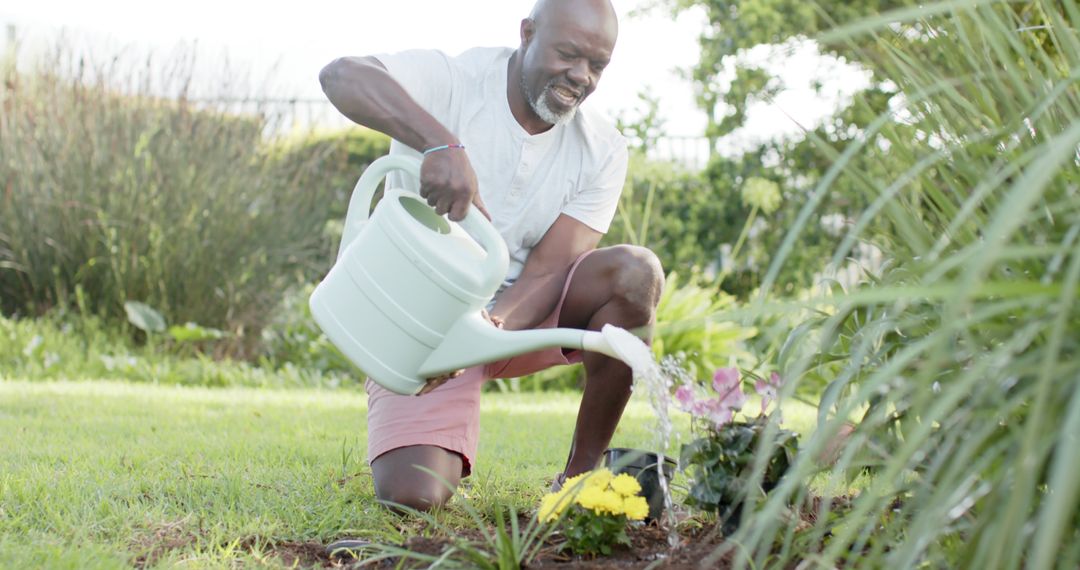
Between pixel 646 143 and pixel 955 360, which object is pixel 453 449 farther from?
pixel 646 143

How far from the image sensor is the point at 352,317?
2004 mm

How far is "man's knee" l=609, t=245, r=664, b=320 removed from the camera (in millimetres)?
2492

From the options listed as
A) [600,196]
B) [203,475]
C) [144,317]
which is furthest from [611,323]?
[144,317]

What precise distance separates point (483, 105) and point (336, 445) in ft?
3.68

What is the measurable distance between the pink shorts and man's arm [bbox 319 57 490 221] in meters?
0.53

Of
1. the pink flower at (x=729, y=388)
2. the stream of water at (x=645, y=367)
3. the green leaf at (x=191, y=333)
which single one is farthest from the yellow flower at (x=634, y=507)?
the green leaf at (x=191, y=333)

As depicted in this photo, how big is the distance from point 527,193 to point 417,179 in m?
0.69

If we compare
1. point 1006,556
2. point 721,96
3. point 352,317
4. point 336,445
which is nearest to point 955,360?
point 1006,556

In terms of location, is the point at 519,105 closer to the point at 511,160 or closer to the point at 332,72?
the point at 511,160

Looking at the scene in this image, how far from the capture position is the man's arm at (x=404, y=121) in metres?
1.97

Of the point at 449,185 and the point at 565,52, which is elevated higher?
the point at 565,52

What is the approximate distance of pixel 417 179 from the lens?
2080mm

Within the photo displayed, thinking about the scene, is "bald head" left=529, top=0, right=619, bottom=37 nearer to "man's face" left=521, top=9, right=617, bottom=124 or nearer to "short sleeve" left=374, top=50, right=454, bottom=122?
"man's face" left=521, top=9, right=617, bottom=124

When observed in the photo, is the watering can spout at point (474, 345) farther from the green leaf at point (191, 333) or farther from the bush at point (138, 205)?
the bush at point (138, 205)
